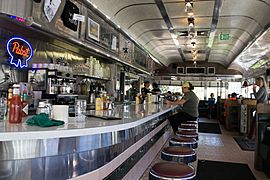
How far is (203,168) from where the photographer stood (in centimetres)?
445

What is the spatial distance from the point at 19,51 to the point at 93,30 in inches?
56.7

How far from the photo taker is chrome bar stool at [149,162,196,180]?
76.7 inches

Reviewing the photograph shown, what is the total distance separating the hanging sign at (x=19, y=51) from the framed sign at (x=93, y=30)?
1.07 metres

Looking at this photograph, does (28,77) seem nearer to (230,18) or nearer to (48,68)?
(48,68)

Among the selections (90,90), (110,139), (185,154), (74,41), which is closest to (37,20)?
(74,41)

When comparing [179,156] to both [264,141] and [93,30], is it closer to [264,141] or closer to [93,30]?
[264,141]

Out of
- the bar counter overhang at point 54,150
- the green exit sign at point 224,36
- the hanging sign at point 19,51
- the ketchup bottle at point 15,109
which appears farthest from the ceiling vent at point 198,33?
the ketchup bottle at point 15,109

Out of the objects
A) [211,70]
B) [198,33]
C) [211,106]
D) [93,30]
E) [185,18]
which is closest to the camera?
[93,30]

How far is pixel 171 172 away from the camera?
2004 millimetres

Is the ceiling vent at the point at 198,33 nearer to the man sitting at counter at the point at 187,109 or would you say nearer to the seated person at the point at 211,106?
the man sitting at counter at the point at 187,109

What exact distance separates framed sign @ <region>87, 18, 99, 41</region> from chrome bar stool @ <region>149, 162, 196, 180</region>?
308 centimetres

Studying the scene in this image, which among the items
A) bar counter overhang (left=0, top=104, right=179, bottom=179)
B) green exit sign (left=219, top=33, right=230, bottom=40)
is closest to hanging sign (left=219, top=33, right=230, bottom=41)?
green exit sign (left=219, top=33, right=230, bottom=40)

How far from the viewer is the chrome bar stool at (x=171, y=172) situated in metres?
1.95

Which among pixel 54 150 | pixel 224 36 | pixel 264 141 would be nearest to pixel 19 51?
pixel 54 150
